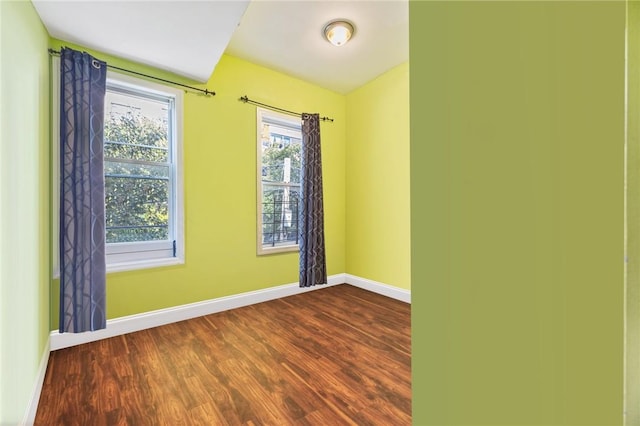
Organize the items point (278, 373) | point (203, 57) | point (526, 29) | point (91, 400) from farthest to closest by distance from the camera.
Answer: point (203, 57), point (278, 373), point (91, 400), point (526, 29)

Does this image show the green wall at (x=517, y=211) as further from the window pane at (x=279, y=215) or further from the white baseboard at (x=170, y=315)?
the window pane at (x=279, y=215)

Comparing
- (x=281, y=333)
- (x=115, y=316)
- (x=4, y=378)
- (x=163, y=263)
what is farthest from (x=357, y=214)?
(x=4, y=378)

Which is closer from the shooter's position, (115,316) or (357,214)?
(115,316)

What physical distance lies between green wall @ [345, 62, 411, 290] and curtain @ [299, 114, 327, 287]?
628 millimetres

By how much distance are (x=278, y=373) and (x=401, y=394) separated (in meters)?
0.73

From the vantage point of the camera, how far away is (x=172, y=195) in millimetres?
2586

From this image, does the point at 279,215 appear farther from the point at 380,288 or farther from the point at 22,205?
the point at 22,205

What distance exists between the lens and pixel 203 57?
88.4 inches

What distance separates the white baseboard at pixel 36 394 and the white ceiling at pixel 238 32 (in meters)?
2.12

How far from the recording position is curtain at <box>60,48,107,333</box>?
1.94m

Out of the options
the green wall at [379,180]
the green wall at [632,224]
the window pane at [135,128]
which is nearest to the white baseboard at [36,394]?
the window pane at [135,128]

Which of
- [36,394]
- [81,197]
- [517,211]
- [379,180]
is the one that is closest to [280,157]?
[379,180]

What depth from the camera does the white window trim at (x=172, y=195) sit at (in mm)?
1988

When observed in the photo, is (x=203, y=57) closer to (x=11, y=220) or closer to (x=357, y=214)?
(x=11, y=220)
